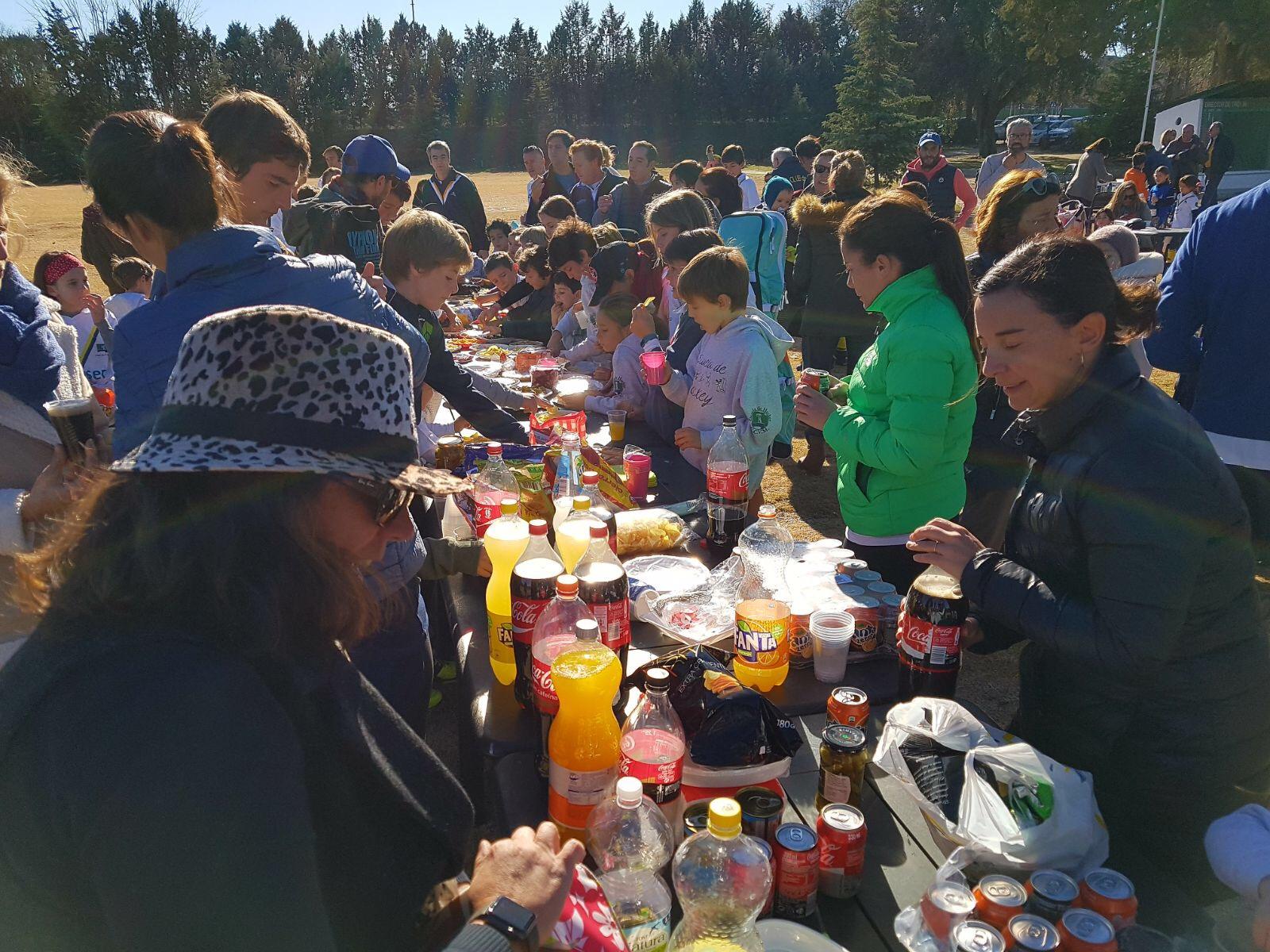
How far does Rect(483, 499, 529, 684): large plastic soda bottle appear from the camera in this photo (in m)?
2.17

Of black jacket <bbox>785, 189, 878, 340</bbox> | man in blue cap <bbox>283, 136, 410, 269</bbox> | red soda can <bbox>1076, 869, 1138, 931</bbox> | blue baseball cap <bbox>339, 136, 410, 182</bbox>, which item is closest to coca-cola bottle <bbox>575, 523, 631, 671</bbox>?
red soda can <bbox>1076, 869, 1138, 931</bbox>

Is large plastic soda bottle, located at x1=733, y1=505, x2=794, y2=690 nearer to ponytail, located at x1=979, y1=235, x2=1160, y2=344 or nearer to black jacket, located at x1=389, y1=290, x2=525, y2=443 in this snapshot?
ponytail, located at x1=979, y1=235, x2=1160, y2=344

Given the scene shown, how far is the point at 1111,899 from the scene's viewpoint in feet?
4.44

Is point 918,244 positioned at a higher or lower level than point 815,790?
higher

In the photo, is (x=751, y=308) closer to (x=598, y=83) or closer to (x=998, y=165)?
(x=998, y=165)

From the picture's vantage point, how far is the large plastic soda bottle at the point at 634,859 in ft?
4.43

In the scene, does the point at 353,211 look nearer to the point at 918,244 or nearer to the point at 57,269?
the point at 57,269

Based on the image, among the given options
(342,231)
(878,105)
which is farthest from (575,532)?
(878,105)

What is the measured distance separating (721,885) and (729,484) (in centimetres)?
163

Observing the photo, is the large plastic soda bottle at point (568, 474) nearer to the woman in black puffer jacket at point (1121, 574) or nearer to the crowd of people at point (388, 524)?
the crowd of people at point (388, 524)

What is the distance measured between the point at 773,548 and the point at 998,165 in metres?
9.27

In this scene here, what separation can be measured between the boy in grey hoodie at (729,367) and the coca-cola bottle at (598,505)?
2.88 ft

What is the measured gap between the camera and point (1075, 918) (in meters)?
1.32

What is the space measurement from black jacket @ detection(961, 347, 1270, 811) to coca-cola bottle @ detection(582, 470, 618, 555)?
108 centimetres
